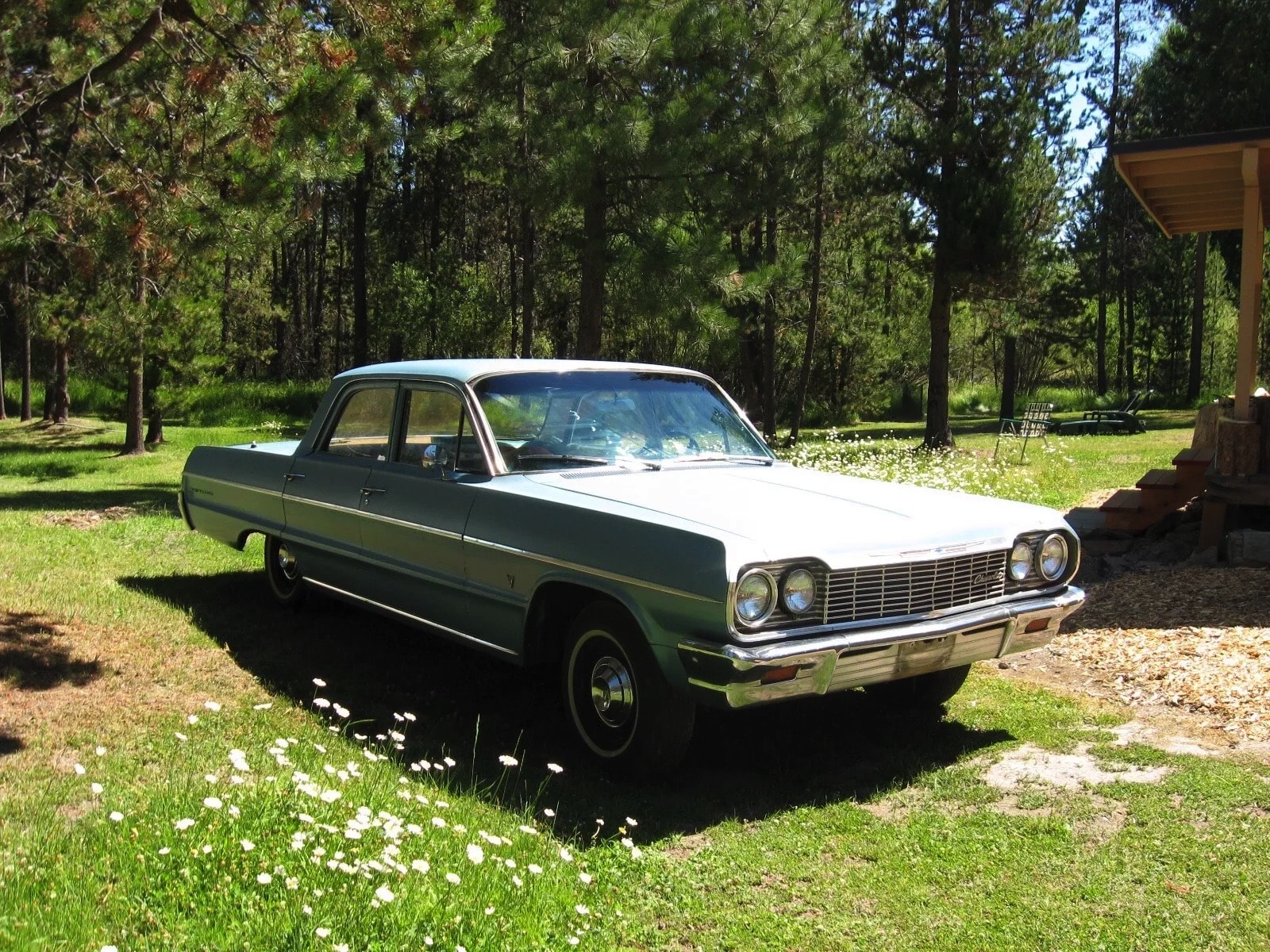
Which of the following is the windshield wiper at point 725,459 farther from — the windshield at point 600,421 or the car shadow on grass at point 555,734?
the car shadow on grass at point 555,734

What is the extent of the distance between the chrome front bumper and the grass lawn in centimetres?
51

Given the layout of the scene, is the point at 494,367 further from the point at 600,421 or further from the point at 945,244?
the point at 945,244

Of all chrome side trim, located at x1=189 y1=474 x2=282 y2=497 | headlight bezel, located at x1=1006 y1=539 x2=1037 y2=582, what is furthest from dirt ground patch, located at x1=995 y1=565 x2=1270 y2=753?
chrome side trim, located at x1=189 y1=474 x2=282 y2=497

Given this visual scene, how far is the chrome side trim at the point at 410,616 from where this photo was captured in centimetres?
514

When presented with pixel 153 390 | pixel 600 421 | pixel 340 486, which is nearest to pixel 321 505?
pixel 340 486

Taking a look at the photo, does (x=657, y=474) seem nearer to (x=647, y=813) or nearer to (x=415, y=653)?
(x=647, y=813)

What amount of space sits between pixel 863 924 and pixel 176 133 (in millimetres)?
7561

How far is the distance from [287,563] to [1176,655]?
5.29m

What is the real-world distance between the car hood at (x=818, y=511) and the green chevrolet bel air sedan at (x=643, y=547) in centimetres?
1

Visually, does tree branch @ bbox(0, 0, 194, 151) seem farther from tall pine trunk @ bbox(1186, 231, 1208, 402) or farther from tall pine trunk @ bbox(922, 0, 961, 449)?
tall pine trunk @ bbox(1186, 231, 1208, 402)

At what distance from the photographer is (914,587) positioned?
456 centimetres

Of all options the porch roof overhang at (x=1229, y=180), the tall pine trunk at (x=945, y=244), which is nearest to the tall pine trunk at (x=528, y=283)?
the tall pine trunk at (x=945, y=244)

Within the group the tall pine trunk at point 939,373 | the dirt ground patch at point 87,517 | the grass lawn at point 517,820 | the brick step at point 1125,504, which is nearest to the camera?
the grass lawn at point 517,820

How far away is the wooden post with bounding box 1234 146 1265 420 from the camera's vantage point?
368 inches
